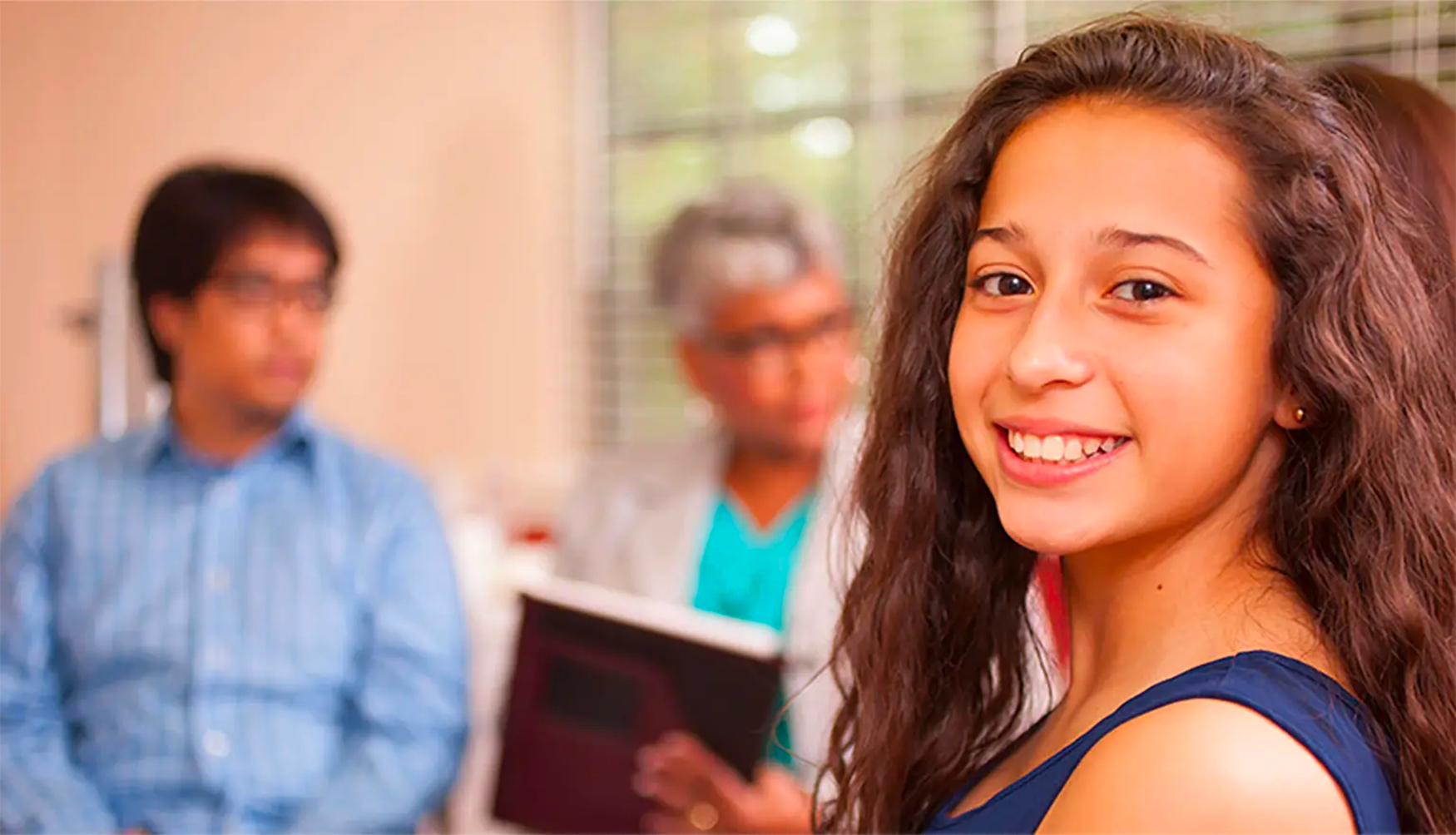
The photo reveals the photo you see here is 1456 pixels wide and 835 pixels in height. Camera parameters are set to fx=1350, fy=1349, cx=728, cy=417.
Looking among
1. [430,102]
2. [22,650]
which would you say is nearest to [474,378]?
[430,102]

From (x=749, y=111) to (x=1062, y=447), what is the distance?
9.09ft

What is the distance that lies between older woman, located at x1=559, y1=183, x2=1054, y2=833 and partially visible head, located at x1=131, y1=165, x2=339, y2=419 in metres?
0.59

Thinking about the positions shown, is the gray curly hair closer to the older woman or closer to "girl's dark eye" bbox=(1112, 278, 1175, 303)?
the older woman

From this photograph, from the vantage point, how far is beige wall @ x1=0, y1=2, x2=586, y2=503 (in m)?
3.27

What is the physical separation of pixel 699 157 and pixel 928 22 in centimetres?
72

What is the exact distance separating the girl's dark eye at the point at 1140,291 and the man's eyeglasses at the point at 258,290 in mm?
1449

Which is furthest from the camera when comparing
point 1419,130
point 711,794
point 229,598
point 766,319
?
point 766,319

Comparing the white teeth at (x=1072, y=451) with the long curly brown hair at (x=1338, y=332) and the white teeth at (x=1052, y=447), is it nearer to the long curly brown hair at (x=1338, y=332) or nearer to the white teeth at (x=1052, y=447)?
the white teeth at (x=1052, y=447)

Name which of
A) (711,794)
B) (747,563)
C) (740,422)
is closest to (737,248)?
(740,422)

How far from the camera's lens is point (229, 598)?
1.94 meters

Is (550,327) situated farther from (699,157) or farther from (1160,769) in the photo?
(1160,769)

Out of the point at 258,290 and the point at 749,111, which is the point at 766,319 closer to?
the point at 258,290

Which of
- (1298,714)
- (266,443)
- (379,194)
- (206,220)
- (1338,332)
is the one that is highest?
(379,194)

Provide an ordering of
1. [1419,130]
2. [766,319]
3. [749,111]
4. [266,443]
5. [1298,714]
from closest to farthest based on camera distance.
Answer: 1. [1298,714]
2. [1419,130]
3. [266,443]
4. [766,319]
5. [749,111]
